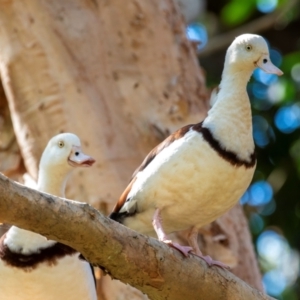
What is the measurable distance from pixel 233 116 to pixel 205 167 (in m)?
0.25

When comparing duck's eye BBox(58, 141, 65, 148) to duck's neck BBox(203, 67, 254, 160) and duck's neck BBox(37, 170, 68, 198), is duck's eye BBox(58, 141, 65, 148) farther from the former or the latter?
duck's neck BBox(203, 67, 254, 160)

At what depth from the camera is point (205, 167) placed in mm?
3123

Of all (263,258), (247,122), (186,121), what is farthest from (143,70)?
(263,258)

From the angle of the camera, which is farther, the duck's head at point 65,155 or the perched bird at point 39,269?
the duck's head at point 65,155

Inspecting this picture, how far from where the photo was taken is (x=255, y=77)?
6.95 m

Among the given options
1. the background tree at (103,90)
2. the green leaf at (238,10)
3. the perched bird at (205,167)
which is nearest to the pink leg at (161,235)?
the perched bird at (205,167)

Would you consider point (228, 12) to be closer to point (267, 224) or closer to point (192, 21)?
point (192, 21)

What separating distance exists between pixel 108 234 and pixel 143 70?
7.61 feet

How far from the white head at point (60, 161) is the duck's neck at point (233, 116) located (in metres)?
0.50

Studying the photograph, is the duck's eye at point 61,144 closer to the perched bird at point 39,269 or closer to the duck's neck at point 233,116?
the perched bird at point 39,269

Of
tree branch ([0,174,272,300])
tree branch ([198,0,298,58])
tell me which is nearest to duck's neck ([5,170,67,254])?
tree branch ([0,174,272,300])

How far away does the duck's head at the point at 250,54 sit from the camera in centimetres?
330

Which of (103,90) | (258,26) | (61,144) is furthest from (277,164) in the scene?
(61,144)

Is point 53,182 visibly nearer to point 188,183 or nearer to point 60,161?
point 60,161
